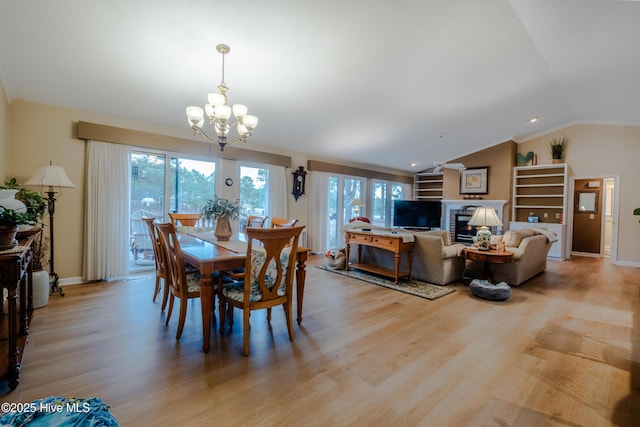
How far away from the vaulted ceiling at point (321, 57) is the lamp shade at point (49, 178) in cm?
100

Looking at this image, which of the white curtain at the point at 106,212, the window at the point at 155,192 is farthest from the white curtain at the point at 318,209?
the white curtain at the point at 106,212

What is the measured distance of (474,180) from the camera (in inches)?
314

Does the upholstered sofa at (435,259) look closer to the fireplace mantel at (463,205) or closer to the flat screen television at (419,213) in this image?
the flat screen television at (419,213)

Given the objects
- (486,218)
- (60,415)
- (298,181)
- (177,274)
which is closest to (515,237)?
(486,218)

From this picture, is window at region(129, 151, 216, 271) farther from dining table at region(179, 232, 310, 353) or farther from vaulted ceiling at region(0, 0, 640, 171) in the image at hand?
dining table at region(179, 232, 310, 353)

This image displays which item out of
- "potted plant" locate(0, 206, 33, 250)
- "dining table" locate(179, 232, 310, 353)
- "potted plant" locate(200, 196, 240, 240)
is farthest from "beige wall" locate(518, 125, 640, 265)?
"potted plant" locate(0, 206, 33, 250)

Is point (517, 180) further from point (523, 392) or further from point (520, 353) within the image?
point (523, 392)

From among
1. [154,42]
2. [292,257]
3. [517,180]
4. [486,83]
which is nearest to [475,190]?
[517,180]

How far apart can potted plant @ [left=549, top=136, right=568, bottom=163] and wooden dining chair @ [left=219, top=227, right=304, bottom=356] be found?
303 inches

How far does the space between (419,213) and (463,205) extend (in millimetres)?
1238

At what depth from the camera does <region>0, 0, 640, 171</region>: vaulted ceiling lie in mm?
2623

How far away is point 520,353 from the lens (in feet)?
7.64

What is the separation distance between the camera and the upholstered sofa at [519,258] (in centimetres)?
429

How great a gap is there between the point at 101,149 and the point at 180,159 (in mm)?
1091
